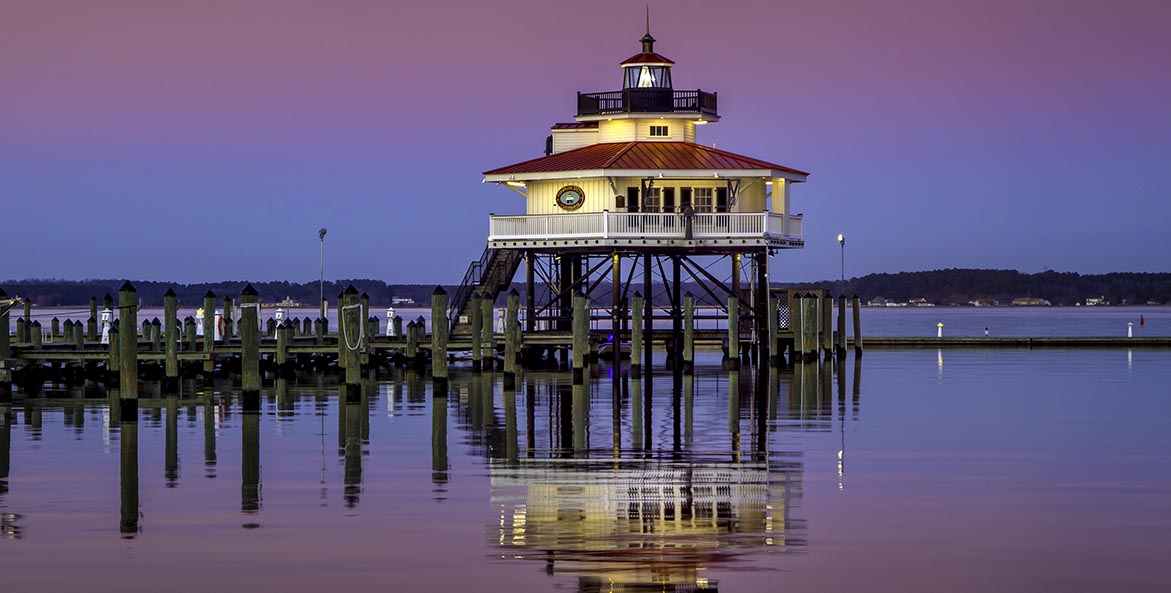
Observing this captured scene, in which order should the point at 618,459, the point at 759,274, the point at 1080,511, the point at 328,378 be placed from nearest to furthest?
the point at 1080,511 → the point at 618,459 → the point at 328,378 → the point at 759,274

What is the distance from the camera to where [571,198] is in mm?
55781

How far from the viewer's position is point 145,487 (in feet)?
73.3

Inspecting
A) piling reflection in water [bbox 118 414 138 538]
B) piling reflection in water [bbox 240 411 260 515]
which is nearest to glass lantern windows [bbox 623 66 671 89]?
piling reflection in water [bbox 240 411 260 515]

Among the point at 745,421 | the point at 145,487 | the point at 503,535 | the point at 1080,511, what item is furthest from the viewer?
the point at 745,421

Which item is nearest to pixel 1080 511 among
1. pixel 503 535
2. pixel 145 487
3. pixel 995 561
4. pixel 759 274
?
pixel 995 561

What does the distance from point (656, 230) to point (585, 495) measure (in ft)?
107

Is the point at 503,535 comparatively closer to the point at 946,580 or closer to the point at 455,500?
the point at 455,500

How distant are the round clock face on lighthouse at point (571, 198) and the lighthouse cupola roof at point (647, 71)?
252 inches

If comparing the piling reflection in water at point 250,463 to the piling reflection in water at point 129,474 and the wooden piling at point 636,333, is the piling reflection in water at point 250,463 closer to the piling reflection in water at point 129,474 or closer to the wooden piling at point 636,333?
the piling reflection in water at point 129,474

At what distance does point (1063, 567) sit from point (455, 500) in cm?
755

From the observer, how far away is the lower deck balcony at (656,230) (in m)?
53.3

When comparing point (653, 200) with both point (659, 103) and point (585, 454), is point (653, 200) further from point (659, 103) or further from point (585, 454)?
point (585, 454)

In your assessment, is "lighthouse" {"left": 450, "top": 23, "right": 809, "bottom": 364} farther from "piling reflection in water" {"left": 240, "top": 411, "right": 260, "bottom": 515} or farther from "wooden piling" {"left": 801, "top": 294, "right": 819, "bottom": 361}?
"piling reflection in water" {"left": 240, "top": 411, "right": 260, "bottom": 515}

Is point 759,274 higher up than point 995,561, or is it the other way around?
point 759,274
